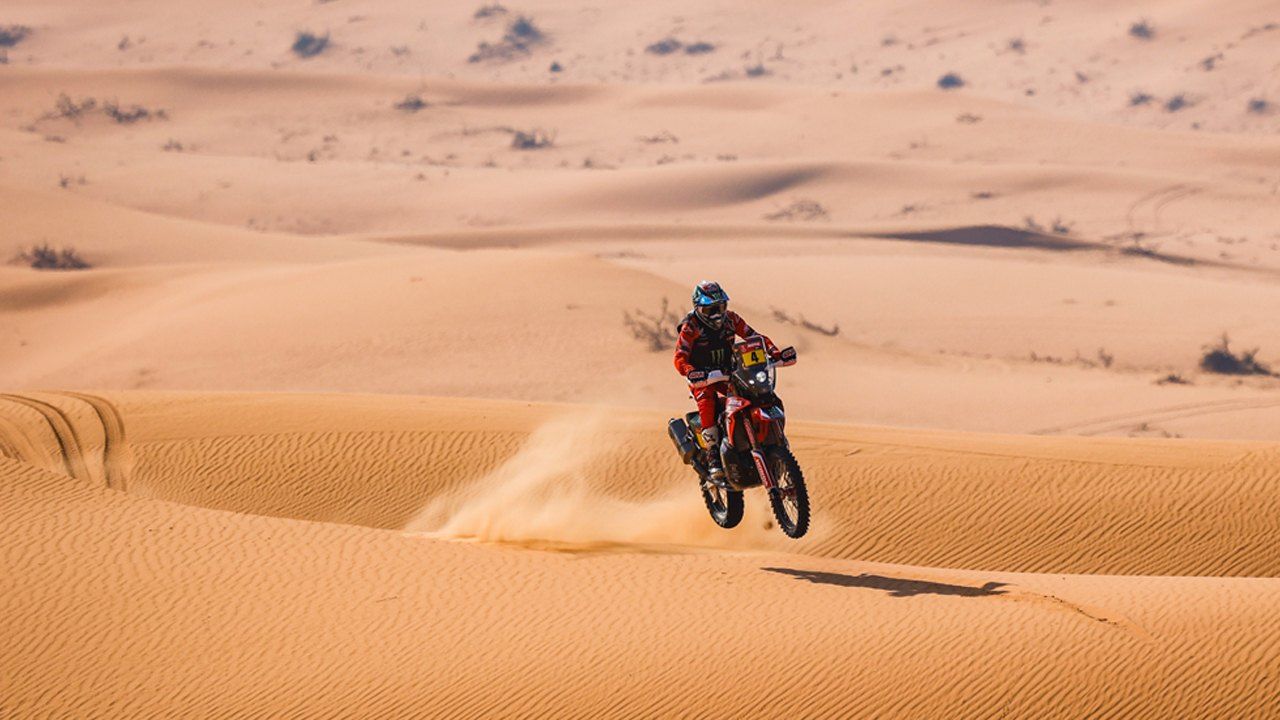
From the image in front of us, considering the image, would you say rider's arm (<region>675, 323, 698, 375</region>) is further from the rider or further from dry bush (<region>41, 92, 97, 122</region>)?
dry bush (<region>41, 92, 97, 122</region>)

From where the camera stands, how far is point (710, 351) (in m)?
9.43

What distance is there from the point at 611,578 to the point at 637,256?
26.6 metres

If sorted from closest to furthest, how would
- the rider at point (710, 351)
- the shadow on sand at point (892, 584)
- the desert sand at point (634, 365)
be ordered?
the desert sand at point (634, 365)
the rider at point (710, 351)
the shadow on sand at point (892, 584)

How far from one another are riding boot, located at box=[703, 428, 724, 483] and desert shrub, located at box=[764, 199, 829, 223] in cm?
3216

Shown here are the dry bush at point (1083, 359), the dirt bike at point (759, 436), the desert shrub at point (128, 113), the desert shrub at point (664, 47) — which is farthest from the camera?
the desert shrub at point (664, 47)

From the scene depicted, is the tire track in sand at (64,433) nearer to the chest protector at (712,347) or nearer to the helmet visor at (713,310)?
the chest protector at (712,347)

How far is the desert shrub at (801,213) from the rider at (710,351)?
3229 centimetres

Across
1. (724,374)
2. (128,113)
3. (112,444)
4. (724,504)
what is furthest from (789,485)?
(128,113)

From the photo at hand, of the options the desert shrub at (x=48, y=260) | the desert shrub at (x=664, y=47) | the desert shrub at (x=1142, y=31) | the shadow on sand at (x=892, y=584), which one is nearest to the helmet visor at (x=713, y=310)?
the shadow on sand at (x=892, y=584)

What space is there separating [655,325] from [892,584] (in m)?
15.0

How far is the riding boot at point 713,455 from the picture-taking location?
31.3ft

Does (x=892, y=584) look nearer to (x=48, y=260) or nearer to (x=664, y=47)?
(x=48, y=260)

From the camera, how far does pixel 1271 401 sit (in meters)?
22.3

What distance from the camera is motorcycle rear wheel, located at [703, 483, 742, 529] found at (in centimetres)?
1018
